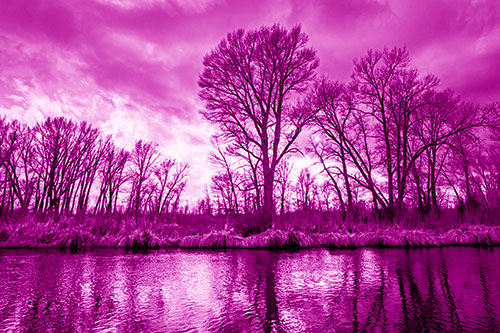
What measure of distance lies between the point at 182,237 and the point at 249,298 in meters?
7.37

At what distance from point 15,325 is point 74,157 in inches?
1080

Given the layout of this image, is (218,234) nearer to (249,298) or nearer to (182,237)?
(182,237)

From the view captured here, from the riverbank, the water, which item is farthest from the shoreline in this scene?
the water

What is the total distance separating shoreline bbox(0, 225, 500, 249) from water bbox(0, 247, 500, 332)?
4.07 meters

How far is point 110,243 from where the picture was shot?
9.95 meters

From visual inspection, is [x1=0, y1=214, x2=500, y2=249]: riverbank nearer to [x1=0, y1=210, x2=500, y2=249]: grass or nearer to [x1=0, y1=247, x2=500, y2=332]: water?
[x1=0, y1=210, x2=500, y2=249]: grass

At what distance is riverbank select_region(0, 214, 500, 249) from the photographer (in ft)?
31.8

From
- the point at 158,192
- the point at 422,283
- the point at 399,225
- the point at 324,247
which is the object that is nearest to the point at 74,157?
the point at 158,192

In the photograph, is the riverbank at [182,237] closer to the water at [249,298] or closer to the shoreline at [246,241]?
the shoreline at [246,241]

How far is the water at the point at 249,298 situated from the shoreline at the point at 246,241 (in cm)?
407

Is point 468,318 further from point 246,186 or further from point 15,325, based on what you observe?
point 246,186

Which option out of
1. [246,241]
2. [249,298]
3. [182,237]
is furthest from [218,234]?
[249,298]

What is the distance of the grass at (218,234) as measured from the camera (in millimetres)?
9758

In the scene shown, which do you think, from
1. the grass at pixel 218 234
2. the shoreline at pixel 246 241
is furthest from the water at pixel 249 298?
the grass at pixel 218 234
